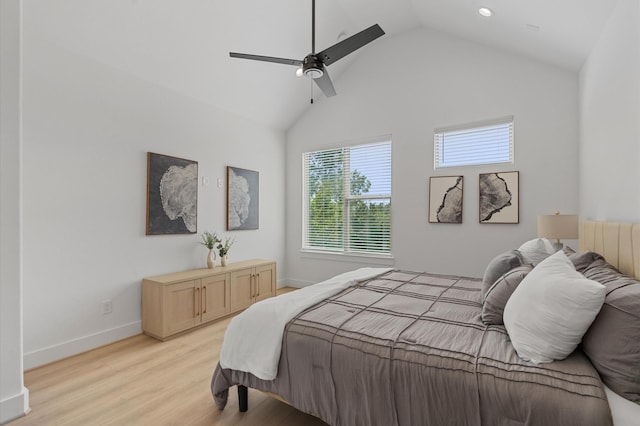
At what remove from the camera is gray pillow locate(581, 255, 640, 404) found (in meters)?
1.12

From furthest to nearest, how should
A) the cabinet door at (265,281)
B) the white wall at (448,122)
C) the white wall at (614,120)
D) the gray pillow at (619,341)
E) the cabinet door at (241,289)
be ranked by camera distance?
the cabinet door at (265,281) < the cabinet door at (241,289) < the white wall at (448,122) < the white wall at (614,120) < the gray pillow at (619,341)

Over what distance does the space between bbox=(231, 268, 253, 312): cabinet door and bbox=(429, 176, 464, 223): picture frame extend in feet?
8.36

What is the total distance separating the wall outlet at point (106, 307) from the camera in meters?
3.11

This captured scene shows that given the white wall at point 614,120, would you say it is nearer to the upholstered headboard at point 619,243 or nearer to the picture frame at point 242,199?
the upholstered headboard at point 619,243

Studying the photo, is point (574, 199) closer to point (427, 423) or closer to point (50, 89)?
point (427, 423)

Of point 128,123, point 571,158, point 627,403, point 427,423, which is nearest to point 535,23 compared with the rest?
point 571,158

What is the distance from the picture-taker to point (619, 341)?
1158 mm

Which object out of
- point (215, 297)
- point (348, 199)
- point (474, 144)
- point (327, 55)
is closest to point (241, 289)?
point (215, 297)

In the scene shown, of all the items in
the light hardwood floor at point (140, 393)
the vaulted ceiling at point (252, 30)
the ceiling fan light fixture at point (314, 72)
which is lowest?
the light hardwood floor at point (140, 393)

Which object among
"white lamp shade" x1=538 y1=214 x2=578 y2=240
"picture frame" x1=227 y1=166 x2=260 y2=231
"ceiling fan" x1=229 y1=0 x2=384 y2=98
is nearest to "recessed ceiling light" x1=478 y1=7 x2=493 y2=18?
"ceiling fan" x1=229 y1=0 x2=384 y2=98

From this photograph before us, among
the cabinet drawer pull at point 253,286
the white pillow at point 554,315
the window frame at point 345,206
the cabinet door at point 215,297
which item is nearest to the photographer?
the white pillow at point 554,315

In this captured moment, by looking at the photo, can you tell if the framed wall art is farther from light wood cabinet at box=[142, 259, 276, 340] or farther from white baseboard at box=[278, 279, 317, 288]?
white baseboard at box=[278, 279, 317, 288]

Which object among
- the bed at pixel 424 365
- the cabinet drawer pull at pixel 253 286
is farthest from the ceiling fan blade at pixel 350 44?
the cabinet drawer pull at pixel 253 286

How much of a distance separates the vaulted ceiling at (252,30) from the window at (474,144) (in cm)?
83
